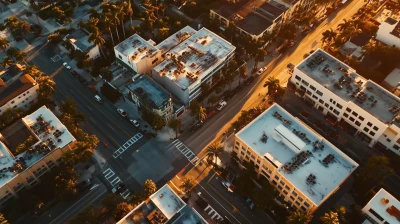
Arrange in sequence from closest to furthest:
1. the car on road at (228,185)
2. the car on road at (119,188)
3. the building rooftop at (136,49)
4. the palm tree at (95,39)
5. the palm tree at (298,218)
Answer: the palm tree at (298,218), the car on road at (228,185), the car on road at (119,188), the building rooftop at (136,49), the palm tree at (95,39)

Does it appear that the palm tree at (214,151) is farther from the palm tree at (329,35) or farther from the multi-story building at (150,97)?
the palm tree at (329,35)

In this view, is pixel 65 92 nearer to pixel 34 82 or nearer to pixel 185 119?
pixel 34 82

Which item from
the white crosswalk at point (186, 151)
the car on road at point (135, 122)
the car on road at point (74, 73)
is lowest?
the white crosswalk at point (186, 151)

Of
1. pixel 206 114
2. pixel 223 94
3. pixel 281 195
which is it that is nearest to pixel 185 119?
pixel 206 114

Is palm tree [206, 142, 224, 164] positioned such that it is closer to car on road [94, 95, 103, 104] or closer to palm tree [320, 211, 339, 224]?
palm tree [320, 211, 339, 224]

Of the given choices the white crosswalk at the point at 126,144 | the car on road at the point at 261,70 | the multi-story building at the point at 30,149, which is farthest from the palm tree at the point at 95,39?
the car on road at the point at 261,70

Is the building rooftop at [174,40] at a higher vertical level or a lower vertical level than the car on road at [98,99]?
higher
